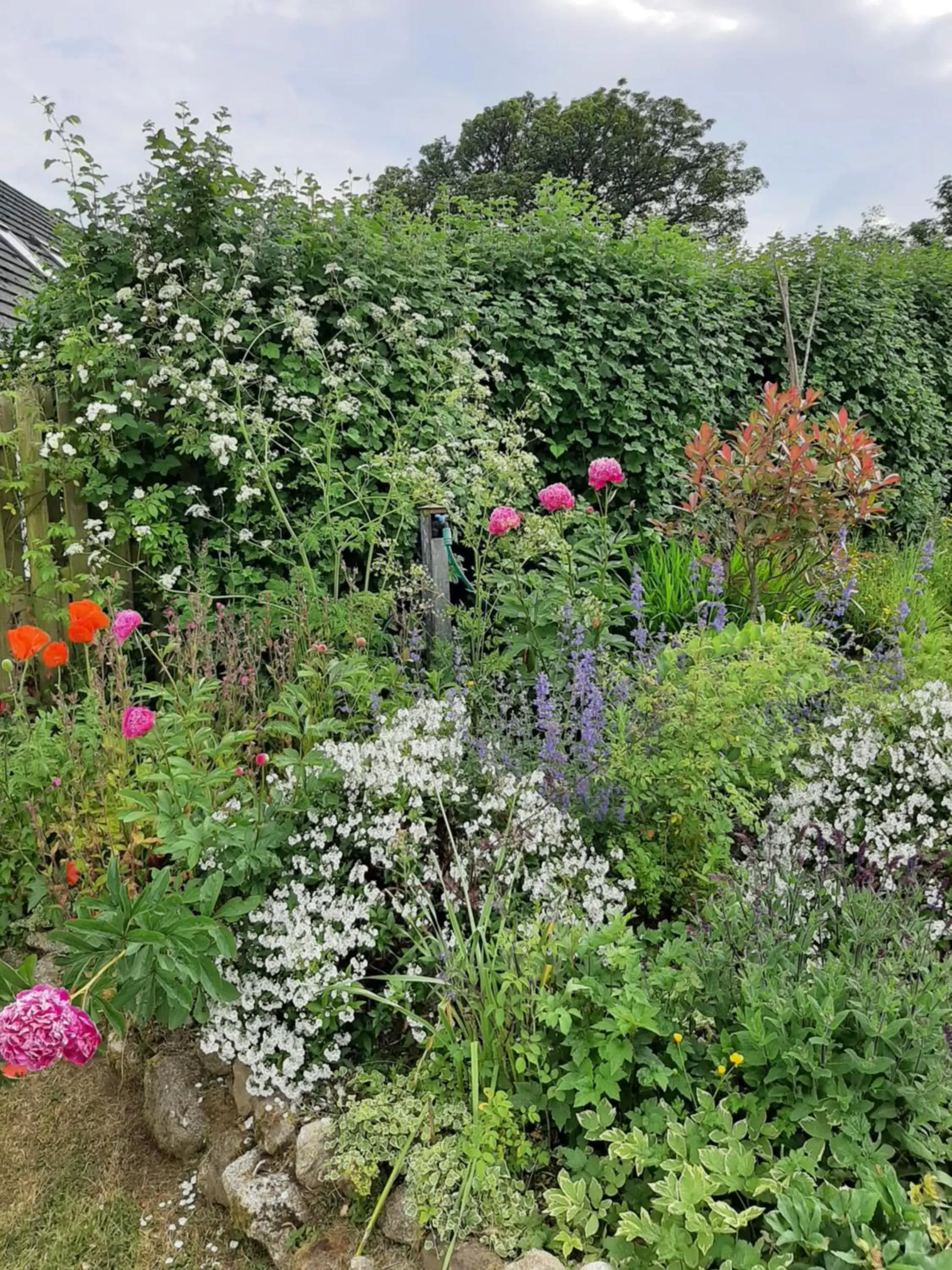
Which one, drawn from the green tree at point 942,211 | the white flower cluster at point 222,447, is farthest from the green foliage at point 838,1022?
the green tree at point 942,211

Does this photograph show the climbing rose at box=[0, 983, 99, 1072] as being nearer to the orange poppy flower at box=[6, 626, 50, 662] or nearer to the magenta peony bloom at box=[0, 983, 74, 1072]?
the magenta peony bloom at box=[0, 983, 74, 1072]

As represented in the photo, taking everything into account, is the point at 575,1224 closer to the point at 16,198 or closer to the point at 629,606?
the point at 629,606

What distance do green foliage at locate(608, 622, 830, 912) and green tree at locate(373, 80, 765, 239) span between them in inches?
1030

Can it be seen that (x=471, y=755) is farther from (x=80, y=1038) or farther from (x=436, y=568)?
(x=80, y=1038)

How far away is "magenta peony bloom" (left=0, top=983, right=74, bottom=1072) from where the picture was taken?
1428mm

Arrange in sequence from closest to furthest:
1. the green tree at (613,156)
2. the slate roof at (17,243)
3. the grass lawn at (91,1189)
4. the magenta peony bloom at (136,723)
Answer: the grass lawn at (91,1189), the magenta peony bloom at (136,723), the slate roof at (17,243), the green tree at (613,156)

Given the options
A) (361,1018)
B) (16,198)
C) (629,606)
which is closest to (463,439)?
(629,606)

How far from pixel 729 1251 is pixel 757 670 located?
1379 mm

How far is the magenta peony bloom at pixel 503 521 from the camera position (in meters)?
2.96

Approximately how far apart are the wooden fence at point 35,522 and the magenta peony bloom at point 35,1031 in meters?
2.22

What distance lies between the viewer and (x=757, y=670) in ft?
7.43

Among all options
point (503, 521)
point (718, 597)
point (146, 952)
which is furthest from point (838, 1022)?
point (718, 597)

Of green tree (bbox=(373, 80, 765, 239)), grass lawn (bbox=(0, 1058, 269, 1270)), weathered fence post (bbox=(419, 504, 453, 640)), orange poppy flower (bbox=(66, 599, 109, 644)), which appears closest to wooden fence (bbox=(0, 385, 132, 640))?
orange poppy flower (bbox=(66, 599, 109, 644))

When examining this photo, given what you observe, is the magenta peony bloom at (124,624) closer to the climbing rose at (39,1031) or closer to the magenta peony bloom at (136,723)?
the magenta peony bloom at (136,723)
